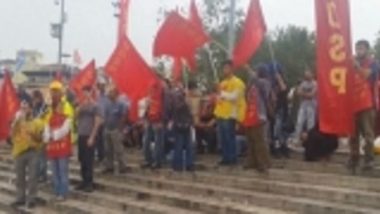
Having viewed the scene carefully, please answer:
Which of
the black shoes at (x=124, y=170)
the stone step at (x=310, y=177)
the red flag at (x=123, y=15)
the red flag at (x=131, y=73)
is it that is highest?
the red flag at (x=123, y=15)

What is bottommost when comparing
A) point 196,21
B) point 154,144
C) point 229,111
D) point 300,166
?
point 300,166

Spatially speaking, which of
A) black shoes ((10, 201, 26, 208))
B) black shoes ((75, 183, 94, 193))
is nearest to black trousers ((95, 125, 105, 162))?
black shoes ((75, 183, 94, 193))

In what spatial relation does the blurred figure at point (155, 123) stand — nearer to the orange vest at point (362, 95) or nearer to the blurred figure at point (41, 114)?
the blurred figure at point (41, 114)

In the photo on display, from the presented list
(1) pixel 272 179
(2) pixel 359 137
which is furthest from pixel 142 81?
(2) pixel 359 137

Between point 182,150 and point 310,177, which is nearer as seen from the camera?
point 310,177

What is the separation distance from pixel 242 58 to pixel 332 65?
11.1ft

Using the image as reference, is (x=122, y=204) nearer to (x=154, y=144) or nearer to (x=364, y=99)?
(x=154, y=144)

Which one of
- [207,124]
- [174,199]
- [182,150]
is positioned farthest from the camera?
[207,124]

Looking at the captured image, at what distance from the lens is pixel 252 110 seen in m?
11.1

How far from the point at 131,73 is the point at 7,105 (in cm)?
326

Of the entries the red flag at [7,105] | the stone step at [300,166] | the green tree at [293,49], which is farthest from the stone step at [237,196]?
the green tree at [293,49]

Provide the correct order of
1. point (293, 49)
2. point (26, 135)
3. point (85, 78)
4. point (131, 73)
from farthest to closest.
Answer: point (293, 49) → point (85, 78) → point (131, 73) → point (26, 135)

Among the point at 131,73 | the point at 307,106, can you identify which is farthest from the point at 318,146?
the point at 131,73

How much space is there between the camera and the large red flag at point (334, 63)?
8.82m
